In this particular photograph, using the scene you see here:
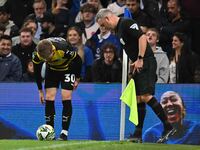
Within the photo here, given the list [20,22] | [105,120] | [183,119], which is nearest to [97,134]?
[105,120]

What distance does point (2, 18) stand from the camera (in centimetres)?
1526

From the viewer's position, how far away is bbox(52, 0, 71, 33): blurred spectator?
47.1ft

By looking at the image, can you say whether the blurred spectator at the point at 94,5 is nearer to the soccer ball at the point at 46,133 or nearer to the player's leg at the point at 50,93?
the player's leg at the point at 50,93

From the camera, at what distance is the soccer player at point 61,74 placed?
33.6 ft

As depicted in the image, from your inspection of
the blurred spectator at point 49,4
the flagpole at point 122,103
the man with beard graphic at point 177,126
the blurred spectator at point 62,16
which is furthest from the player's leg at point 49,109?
the blurred spectator at point 49,4

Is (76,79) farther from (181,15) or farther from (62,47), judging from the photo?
(181,15)

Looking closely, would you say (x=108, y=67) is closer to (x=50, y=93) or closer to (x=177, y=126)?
(x=177, y=126)

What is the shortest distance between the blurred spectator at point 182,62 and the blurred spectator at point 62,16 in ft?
10.3

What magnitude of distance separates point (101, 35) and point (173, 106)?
8.97 ft

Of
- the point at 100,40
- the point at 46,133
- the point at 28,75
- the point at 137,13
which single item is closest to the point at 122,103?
the point at 46,133

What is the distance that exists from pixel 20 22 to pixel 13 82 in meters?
3.27

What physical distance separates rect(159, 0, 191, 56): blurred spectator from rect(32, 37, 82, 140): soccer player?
2.93 metres

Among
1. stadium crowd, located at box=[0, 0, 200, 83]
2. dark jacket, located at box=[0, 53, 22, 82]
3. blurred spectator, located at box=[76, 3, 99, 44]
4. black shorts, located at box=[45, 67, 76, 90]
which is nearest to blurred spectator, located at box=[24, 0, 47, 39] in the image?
stadium crowd, located at box=[0, 0, 200, 83]

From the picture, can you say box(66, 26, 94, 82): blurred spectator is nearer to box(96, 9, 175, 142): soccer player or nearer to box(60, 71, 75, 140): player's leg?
box(60, 71, 75, 140): player's leg
